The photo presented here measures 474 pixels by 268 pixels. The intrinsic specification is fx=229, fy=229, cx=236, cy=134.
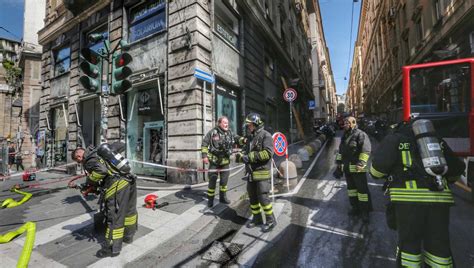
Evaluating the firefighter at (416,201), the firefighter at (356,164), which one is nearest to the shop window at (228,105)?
the firefighter at (356,164)

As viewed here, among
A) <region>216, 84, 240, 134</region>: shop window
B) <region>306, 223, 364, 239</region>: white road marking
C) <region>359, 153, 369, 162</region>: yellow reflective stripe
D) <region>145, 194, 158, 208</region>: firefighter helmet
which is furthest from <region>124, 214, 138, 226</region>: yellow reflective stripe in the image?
<region>216, 84, 240, 134</region>: shop window

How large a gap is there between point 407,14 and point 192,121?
25.1 metres

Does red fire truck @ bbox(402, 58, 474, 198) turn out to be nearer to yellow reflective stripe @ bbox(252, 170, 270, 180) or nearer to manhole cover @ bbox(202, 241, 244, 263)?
yellow reflective stripe @ bbox(252, 170, 270, 180)

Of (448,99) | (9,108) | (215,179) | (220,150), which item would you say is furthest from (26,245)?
(9,108)

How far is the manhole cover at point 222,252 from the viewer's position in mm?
3112

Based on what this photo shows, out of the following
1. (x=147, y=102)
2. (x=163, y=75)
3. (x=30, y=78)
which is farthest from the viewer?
(x=30, y=78)

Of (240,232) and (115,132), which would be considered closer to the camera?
(240,232)

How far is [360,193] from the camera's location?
4207 mm

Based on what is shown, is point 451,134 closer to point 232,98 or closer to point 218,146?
point 218,146

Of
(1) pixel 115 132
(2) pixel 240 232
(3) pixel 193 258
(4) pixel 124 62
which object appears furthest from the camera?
(1) pixel 115 132

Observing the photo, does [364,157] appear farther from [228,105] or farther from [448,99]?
[228,105]

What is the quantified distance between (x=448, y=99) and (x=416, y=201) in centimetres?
489

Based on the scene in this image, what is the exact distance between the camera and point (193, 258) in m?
3.16

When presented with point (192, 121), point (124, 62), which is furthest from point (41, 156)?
point (124, 62)
